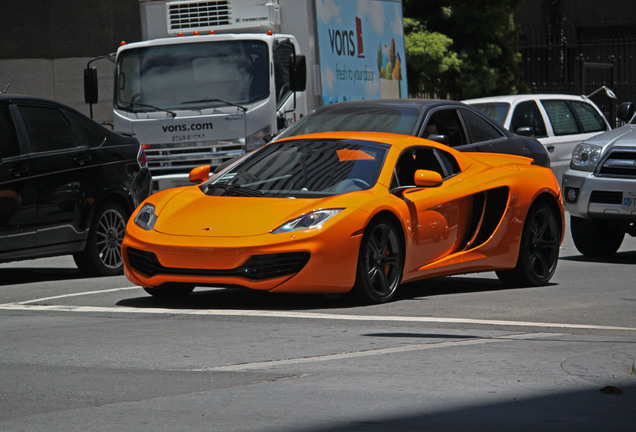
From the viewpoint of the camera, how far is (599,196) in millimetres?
13227

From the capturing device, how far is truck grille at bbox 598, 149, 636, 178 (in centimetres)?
1305

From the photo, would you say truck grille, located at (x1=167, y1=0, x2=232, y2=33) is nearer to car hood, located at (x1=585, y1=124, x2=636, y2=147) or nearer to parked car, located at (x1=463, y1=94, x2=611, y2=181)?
parked car, located at (x1=463, y1=94, x2=611, y2=181)

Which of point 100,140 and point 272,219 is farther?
point 100,140

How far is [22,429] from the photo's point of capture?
216 inches

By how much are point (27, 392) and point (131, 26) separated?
22518 mm

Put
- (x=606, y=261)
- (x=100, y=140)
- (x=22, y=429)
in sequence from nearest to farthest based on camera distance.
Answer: (x=22, y=429)
(x=100, y=140)
(x=606, y=261)

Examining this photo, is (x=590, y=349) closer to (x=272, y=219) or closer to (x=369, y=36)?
(x=272, y=219)

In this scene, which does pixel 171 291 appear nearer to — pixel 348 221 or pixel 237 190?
pixel 237 190

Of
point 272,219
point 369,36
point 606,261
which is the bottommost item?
point 606,261

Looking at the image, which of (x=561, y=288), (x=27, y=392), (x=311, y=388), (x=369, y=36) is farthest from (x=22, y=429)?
(x=369, y=36)

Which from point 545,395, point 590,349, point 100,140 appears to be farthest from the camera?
Answer: point 100,140

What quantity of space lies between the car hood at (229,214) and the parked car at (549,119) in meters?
10.0

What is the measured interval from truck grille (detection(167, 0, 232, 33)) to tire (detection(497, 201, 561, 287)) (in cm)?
767

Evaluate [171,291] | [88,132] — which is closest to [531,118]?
[88,132]
